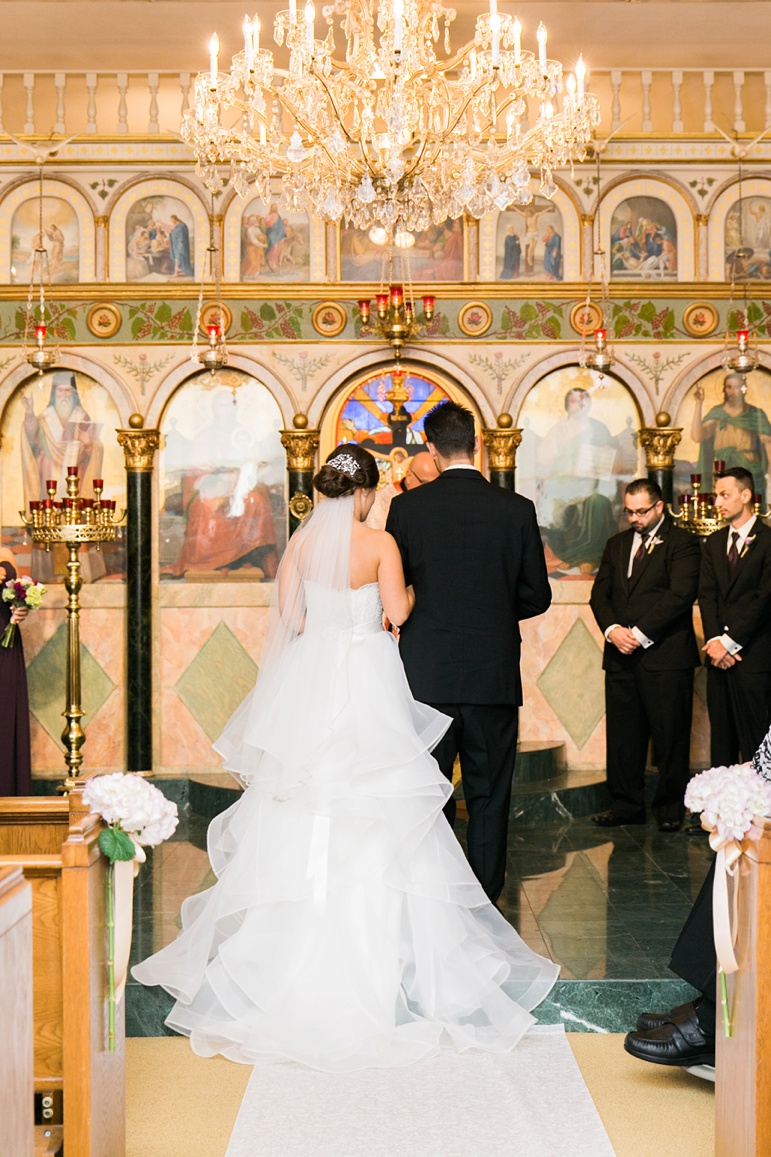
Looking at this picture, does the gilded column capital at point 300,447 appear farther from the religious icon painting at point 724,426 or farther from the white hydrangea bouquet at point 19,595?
the religious icon painting at point 724,426

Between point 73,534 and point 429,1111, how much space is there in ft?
16.3

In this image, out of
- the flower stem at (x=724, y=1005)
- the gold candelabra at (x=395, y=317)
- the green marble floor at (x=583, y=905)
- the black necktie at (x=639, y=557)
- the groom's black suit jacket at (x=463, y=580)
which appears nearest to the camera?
the flower stem at (x=724, y=1005)

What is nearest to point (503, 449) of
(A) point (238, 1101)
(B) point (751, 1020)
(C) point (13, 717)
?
(C) point (13, 717)

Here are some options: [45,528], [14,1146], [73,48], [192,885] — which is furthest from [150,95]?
[14,1146]

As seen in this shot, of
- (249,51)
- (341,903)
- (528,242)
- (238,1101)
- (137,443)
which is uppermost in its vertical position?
(528,242)

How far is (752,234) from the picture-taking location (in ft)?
30.1

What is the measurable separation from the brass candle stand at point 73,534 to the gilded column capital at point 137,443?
3.19 feet

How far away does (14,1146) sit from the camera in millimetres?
2266

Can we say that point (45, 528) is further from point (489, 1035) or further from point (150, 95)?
point (489, 1035)

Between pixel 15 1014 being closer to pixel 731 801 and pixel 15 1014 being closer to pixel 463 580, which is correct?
pixel 731 801

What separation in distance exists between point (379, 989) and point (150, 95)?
727 cm

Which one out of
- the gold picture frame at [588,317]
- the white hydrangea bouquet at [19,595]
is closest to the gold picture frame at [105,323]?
the white hydrangea bouquet at [19,595]

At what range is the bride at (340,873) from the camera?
14.4 ft

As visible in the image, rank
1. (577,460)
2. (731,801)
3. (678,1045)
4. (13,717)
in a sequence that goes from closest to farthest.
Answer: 1. (731,801)
2. (678,1045)
3. (13,717)
4. (577,460)
